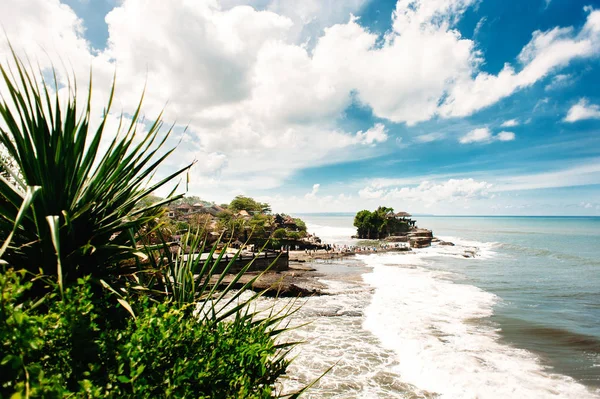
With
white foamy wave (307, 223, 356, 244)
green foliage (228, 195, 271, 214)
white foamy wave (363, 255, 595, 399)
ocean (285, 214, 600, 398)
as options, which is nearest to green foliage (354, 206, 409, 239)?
white foamy wave (307, 223, 356, 244)

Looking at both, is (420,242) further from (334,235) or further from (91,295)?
(91,295)

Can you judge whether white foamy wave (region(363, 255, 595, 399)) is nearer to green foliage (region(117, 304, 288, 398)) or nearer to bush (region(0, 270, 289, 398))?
green foliage (region(117, 304, 288, 398))

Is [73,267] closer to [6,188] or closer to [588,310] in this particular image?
[6,188]

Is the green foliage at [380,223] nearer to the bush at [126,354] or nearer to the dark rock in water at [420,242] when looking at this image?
the dark rock in water at [420,242]

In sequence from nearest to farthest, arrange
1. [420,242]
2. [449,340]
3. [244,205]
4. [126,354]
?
[126,354], [449,340], [420,242], [244,205]

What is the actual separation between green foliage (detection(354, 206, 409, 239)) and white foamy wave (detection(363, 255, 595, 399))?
194 feet

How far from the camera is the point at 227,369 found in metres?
2.42

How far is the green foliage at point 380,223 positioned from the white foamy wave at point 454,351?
194ft

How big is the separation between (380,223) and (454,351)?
228 feet

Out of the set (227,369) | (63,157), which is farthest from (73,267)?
(227,369)

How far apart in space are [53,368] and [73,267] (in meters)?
0.93

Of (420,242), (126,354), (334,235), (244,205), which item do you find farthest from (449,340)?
(334,235)

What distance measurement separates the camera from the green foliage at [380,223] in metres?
79.0

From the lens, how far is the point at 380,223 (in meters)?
79.0
